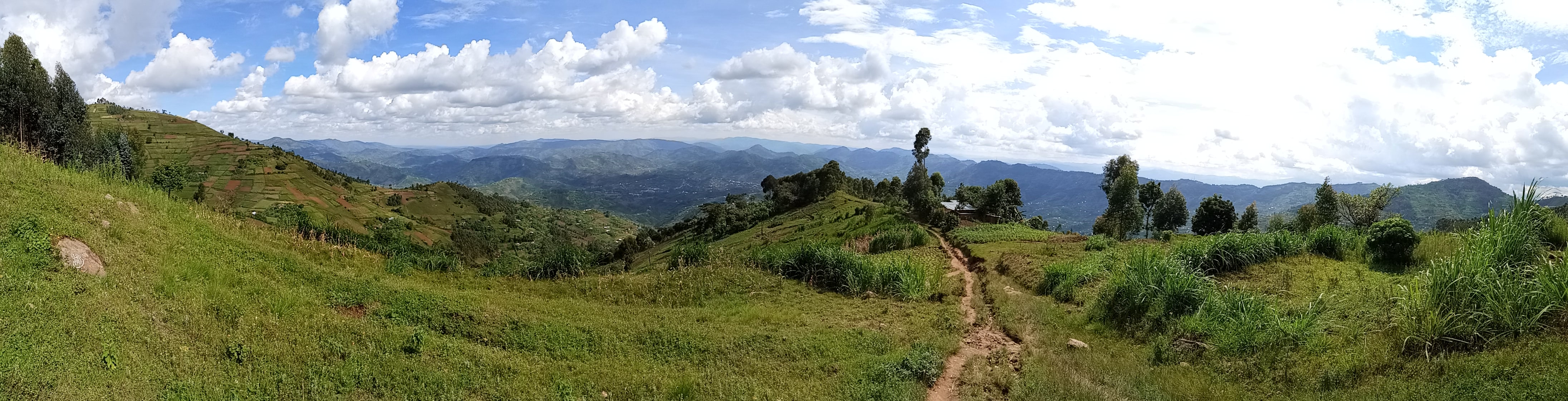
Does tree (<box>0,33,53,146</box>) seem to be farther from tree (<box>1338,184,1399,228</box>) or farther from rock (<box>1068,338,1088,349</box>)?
tree (<box>1338,184,1399,228</box>)

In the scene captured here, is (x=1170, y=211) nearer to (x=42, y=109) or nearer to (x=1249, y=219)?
(x=1249, y=219)

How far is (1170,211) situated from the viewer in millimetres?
73562

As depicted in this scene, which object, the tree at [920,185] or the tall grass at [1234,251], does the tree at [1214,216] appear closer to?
the tree at [920,185]

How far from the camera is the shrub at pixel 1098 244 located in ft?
80.2

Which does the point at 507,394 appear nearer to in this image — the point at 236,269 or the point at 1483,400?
the point at 236,269

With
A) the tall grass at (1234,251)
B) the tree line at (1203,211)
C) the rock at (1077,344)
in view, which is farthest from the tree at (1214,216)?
the rock at (1077,344)

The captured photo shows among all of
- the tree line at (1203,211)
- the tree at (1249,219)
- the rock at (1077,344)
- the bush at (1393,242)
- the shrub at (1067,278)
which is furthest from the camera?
the tree at (1249,219)

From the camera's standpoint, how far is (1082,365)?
1107 cm

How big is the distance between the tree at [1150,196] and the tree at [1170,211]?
1.19 ft

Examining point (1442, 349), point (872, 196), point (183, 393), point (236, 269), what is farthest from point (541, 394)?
point (872, 196)

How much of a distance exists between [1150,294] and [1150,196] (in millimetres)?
69408

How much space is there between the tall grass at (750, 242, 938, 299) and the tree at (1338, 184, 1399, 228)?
1697 inches

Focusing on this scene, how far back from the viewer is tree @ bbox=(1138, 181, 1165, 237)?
72562mm

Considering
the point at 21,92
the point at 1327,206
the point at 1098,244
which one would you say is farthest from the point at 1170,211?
the point at 21,92
